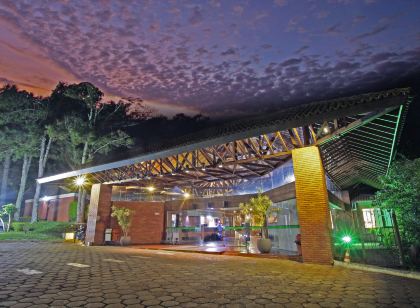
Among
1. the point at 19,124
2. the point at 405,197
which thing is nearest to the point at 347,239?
the point at 405,197

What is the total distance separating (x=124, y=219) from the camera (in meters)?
18.5

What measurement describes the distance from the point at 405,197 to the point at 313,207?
9.29 ft

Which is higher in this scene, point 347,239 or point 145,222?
point 145,222

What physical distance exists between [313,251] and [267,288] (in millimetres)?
4722

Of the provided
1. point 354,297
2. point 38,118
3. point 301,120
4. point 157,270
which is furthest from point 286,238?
point 38,118

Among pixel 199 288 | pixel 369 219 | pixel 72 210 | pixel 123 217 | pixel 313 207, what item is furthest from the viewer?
pixel 72 210

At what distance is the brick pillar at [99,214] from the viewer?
59.7 feet

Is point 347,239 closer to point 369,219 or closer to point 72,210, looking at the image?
point 369,219

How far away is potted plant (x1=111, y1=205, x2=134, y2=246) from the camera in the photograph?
1838cm

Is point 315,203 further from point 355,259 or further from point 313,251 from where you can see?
point 355,259

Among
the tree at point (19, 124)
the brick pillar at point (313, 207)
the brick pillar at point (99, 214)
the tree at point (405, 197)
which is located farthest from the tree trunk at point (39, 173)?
the tree at point (405, 197)

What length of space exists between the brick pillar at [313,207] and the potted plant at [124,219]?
13.2m

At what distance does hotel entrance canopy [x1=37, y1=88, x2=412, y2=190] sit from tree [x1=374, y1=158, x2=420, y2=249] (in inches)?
49.1

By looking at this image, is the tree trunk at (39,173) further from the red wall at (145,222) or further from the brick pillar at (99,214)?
the red wall at (145,222)
